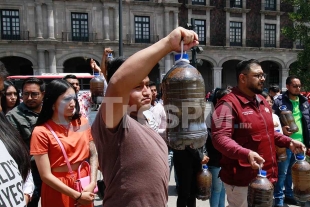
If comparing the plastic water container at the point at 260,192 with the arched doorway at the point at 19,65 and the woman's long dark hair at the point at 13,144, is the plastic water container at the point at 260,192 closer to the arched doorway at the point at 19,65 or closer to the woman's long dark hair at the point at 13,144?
the woman's long dark hair at the point at 13,144

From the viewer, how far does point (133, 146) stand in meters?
1.67

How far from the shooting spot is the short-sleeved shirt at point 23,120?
321cm

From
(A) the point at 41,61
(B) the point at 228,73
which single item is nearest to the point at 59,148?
(A) the point at 41,61

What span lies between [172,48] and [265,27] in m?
30.4

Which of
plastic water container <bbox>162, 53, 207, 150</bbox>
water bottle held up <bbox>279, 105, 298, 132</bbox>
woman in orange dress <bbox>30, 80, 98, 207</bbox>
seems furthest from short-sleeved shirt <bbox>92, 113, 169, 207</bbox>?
water bottle held up <bbox>279, 105, 298, 132</bbox>

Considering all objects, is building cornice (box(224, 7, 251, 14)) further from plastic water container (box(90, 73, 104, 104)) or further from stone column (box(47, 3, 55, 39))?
plastic water container (box(90, 73, 104, 104))

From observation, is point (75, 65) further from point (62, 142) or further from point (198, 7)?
point (62, 142)

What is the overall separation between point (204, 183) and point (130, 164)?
2445mm

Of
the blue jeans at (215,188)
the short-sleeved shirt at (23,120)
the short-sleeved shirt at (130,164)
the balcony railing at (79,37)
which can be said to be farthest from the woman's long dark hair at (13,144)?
the balcony railing at (79,37)

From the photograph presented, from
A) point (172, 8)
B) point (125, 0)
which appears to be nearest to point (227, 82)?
point (172, 8)

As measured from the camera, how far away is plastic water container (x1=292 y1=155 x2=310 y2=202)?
9.89 ft

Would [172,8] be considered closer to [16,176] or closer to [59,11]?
[59,11]

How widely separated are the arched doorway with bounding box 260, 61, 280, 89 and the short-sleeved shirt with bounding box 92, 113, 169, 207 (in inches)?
1230

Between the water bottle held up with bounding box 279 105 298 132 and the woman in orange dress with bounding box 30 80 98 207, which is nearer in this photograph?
the woman in orange dress with bounding box 30 80 98 207
